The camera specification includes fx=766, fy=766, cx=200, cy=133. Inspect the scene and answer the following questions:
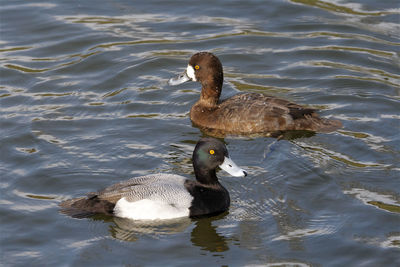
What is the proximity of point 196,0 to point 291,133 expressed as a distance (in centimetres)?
531

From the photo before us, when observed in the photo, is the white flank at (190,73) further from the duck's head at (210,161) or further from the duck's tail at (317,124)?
the duck's head at (210,161)

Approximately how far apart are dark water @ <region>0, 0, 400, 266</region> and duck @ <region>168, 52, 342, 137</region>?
0.26m

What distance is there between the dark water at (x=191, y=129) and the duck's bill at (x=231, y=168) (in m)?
0.32

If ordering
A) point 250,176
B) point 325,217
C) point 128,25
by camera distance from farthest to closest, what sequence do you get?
point 128,25 → point 250,176 → point 325,217

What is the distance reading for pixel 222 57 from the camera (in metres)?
12.5


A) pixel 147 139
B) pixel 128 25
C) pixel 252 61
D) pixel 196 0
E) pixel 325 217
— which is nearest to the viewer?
pixel 325 217

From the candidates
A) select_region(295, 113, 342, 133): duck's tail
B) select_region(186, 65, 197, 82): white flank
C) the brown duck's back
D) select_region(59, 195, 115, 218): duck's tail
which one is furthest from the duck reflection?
select_region(186, 65, 197, 82): white flank

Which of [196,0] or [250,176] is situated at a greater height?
[196,0]

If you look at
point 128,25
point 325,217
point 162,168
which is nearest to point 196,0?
point 128,25

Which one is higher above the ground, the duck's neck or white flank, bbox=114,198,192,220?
the duck's neck

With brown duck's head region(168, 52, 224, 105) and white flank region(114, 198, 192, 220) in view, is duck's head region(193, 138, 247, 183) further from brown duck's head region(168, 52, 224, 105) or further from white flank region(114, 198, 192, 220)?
brown duck's head region(168, 52, 224, 105)

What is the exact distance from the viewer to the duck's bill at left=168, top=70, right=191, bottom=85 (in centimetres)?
1119

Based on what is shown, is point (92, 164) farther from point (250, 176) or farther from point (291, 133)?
point (291, 133)

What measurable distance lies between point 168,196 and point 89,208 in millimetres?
842
